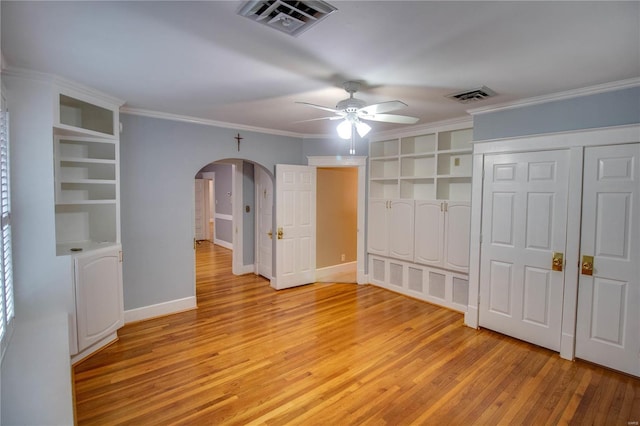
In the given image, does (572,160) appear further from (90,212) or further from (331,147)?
(90,212)

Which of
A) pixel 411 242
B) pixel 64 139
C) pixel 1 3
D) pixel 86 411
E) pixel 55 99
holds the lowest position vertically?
pixel 86 411

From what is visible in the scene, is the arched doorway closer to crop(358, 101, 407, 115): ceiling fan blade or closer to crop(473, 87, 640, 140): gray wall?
crop(358, 101, 407, 115): ceiling fan blade

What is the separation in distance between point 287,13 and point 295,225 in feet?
12.5

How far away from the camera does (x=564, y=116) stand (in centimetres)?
315

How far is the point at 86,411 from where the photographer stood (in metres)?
2.33

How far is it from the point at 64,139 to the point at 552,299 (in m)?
5.19

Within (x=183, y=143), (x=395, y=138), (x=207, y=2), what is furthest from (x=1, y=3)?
(x=395, y=138)

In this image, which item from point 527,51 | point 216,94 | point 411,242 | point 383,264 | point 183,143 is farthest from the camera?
point 383,264

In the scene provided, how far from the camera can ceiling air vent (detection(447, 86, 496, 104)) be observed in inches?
120

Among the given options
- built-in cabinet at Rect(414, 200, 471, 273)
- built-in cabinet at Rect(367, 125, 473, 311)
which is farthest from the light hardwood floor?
built-in cabinet at Rect(414, 200, 471, 273)

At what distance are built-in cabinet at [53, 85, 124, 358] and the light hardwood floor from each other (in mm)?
338

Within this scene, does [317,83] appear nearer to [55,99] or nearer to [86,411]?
[55,99]

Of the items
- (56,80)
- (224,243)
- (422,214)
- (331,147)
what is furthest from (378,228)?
(224,243)

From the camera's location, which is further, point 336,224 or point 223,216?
point 223,216
